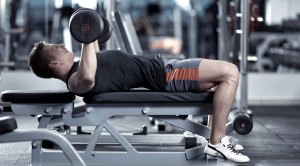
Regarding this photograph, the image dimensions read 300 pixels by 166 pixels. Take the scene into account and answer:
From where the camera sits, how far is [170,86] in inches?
122

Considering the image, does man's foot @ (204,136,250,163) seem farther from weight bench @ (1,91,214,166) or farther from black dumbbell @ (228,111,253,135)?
black dumbbell @ (228,111,253,135)

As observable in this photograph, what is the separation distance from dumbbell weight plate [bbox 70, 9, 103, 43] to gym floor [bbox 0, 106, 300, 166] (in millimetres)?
852

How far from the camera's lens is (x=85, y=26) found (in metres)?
2.76

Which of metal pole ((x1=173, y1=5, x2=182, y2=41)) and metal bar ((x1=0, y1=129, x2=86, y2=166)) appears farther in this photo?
metal pole ((x1=173, y1=5, x2=182, y2=41))

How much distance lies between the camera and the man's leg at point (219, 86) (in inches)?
119

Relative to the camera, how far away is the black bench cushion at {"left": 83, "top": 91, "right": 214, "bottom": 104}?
9.84 feet

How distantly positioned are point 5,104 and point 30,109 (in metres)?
0.15

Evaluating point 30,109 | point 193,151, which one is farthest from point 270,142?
point 30,109

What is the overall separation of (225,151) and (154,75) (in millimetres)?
567

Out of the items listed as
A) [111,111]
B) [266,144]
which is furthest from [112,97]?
[266,144]

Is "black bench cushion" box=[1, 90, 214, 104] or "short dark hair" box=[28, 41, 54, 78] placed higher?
"short dark hair" box=[28, 41, 54, 78]

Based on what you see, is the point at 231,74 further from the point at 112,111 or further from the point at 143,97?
the point at 112,111

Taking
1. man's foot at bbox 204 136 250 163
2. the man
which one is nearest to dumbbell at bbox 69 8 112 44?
the man

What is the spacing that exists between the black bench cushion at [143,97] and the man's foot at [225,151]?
27 cm
